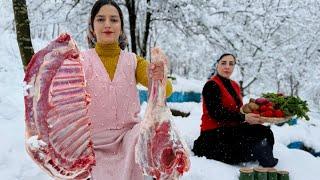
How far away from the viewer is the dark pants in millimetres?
4816

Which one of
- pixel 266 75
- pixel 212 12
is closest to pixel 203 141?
pixel 212 12

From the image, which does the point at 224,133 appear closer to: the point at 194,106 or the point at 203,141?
the point at 203,141

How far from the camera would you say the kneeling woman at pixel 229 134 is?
4781mm

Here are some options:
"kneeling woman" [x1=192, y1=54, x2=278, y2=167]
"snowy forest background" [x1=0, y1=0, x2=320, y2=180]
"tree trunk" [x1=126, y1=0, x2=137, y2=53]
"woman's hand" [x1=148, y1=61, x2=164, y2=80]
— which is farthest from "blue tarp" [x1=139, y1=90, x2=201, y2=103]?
"woman's hand" [x1=148, y1=61, x2=164, y2=80]

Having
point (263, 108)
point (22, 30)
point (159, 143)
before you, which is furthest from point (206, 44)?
point (159, 143)

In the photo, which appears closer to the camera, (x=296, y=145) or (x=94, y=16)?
(x=94, y=16)

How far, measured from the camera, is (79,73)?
2330mm

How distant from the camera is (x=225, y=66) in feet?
16.9

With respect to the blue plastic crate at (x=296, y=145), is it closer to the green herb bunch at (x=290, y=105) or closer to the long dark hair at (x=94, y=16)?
the green herb bunch at (x=290, y=105)

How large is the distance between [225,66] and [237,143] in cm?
91

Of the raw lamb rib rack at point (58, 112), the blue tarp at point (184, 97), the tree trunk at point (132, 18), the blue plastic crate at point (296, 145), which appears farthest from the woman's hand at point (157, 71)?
the blue tarp at point (184, 97)

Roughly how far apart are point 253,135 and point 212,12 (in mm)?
5821

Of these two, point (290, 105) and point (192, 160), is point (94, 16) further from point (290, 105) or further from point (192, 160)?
point (290, 105)

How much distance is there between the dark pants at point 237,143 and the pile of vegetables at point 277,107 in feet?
0.61
